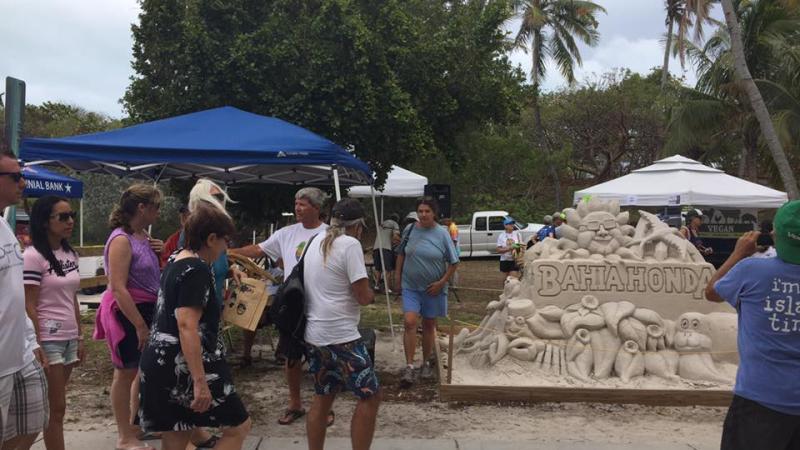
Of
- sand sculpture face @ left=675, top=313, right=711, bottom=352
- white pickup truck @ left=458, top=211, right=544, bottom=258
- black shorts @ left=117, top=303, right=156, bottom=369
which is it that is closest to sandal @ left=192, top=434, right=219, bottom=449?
black shorts @ left=117, top=303, right=156, bottom=369

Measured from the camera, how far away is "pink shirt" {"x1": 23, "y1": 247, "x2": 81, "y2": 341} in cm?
332

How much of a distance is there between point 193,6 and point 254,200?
144 inches

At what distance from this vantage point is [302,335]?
3.60 meters

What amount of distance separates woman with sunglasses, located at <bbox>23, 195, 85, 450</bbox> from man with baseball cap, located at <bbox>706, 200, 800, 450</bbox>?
3.28 metres

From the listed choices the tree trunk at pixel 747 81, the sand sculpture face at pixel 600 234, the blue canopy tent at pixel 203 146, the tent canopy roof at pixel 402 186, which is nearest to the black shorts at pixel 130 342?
the blue canopy tent at pixel 203 146

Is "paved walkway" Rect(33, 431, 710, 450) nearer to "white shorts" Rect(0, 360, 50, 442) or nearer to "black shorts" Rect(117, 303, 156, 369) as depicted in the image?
"black shorts" Rect(117, 303, 156, 369)

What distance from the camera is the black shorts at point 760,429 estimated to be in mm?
2467

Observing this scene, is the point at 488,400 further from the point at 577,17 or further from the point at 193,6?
the point at 577,17

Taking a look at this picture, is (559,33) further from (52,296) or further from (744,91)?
(52,296)

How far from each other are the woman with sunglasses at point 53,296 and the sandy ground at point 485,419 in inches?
55.0

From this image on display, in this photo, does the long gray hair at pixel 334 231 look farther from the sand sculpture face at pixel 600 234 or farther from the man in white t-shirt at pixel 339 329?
the sand sculpture face at pixel 600 234

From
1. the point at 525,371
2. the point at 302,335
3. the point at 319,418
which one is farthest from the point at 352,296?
the point at 525,371

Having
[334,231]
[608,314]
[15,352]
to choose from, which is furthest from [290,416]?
[608,314]

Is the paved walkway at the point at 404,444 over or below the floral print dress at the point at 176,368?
below
